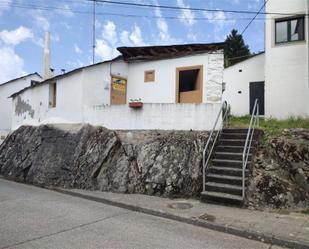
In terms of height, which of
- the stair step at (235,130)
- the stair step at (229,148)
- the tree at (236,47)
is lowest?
the stair step at (229,148)

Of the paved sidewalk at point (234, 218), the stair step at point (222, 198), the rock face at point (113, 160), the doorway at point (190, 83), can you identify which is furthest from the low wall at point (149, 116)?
the paved sidewalk at point (234, 218)

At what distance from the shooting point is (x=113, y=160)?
34.6 ft

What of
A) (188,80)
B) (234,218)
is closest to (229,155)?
(234,218)

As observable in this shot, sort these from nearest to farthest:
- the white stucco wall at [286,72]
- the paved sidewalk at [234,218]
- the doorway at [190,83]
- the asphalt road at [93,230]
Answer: the asphalt road at [93,230]
the paved sidewalk at [234,218]
the doorway at [190,83]
the white stucco wall at [286,72]

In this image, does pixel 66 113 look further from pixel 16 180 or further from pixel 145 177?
pixel 145 177

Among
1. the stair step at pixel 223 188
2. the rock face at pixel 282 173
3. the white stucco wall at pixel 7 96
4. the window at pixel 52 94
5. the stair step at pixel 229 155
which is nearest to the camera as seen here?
the rock face at pixel 282 173

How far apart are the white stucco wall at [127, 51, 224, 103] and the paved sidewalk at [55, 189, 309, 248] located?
5403mm

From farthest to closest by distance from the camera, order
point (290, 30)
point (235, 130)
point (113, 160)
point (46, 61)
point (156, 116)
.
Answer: point (46, 61)
point (290, 30)
point (156, 116)
point (113, 160)
point (235, 130)

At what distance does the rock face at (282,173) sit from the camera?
7.35 meters

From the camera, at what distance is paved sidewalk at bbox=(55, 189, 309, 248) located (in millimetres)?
5570

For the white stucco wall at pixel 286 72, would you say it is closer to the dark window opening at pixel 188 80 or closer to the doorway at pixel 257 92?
the doorway at pixel 257 92

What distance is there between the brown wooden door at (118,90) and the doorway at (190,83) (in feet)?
8.62

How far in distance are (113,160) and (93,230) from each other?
4.62 m

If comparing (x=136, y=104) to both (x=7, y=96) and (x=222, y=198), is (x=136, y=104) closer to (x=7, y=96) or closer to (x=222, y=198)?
(x=222, y=198)
